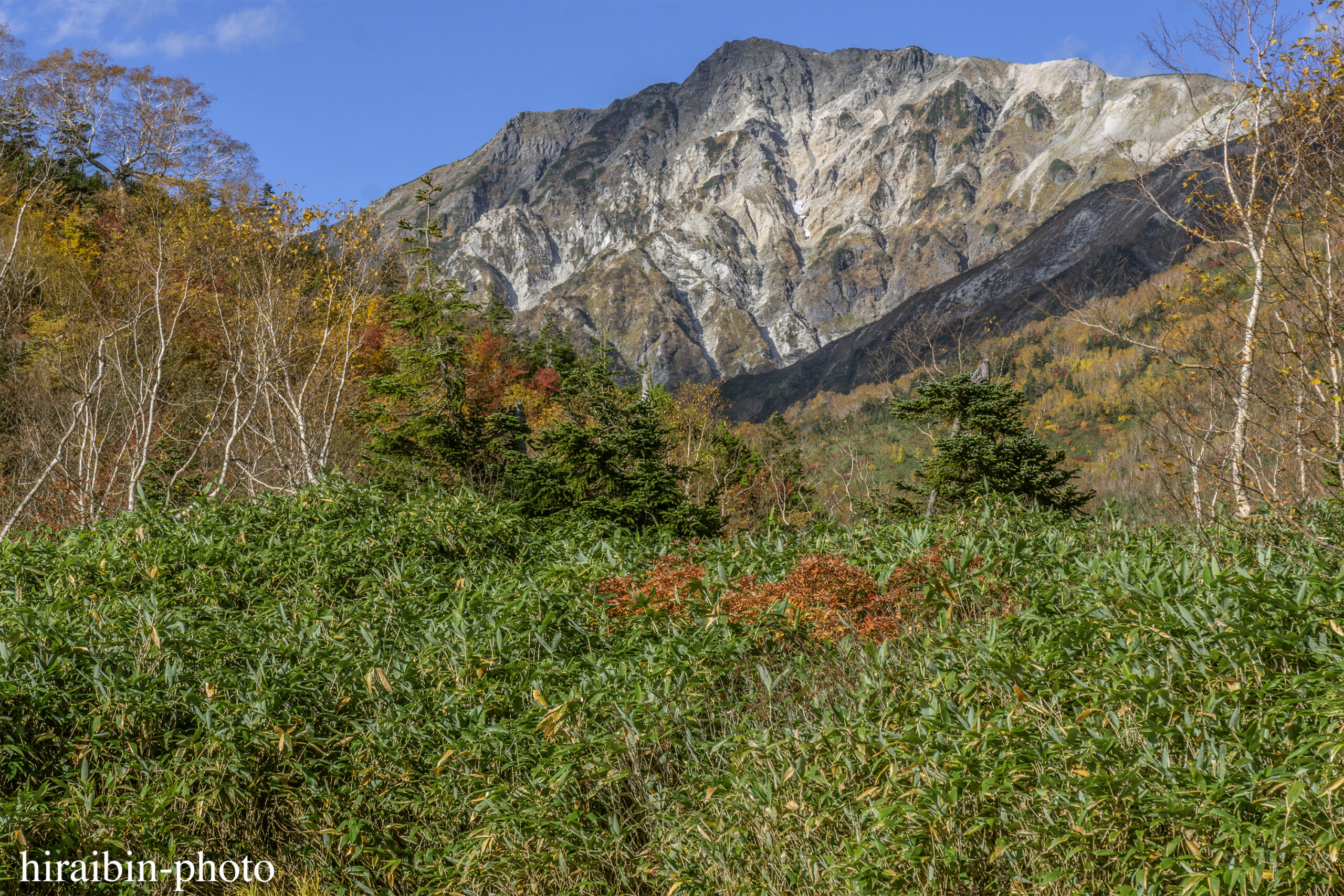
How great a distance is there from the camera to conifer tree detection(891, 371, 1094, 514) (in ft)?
44.3

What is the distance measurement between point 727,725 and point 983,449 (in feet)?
36.3

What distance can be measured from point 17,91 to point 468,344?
2002 centimetres

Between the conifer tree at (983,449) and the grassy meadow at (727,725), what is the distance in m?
8.32

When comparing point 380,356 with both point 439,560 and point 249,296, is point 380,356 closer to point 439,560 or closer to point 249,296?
point 249,296

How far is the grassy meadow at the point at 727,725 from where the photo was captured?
2682 millimetres

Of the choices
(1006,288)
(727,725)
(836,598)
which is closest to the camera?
(727,725)

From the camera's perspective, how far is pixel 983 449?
13.5 m

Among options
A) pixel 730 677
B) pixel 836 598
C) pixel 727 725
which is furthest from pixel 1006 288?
pixel 727 725

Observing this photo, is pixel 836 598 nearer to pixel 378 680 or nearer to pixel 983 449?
pixel 378 680

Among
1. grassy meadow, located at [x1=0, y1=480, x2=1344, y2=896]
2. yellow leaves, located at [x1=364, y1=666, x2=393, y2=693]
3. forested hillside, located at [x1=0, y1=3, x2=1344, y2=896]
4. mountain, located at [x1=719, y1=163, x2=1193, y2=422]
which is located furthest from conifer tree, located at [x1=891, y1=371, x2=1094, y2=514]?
mountain, located at [x1=719, y1=163, x2=1193, y2=422]

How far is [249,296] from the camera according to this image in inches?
539

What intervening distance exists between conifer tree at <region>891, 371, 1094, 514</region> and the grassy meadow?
8319 millimetres

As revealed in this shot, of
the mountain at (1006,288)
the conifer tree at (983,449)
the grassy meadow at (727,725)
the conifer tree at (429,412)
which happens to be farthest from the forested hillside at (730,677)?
the mountain at (1006,288)

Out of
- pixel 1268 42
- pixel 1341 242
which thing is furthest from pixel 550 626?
pixel 1268 42
